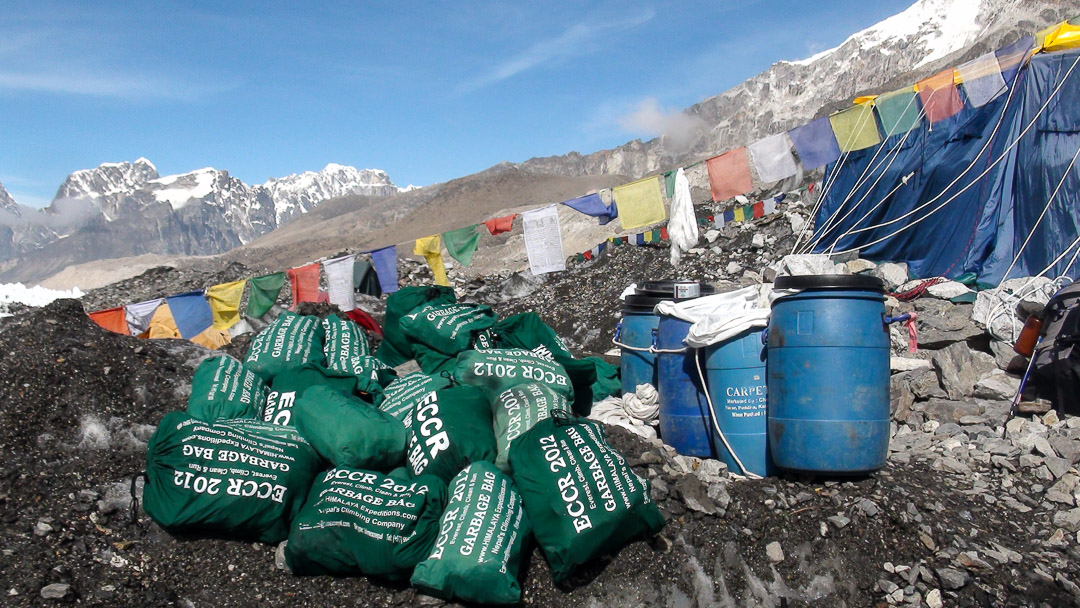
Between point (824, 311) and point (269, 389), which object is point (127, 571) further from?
point (824, 311)

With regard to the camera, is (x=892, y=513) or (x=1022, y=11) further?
(x=1022, y=11)

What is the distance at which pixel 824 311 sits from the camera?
3.29 meters

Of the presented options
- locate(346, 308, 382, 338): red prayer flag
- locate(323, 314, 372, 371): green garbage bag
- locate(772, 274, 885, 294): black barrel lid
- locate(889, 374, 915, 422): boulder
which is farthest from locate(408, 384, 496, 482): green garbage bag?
locate(889, 374, 915, 422): boulder

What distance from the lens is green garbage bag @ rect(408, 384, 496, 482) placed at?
3.27 meters

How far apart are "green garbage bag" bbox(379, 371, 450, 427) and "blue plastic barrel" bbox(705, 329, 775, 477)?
143 centimetres

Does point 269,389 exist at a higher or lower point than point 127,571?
higher

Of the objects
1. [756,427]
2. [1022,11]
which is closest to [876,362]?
[756,427]

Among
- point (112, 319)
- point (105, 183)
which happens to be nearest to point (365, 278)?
point (112, 319)

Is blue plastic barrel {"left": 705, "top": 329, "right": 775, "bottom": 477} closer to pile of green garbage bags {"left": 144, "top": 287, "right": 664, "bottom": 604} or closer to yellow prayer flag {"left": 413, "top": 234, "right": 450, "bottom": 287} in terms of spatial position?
pile of green garbage bags {"left": 144, "top": 287, "right": 664, "bottom": 604}

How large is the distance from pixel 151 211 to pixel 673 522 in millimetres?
145792

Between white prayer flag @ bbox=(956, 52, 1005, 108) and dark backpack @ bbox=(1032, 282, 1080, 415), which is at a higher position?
white prayer flag @ bbox=(956, 52, 1005, 108)

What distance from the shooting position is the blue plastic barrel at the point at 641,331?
438cm

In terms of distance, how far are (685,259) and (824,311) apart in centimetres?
656

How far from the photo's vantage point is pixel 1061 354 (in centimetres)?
441
